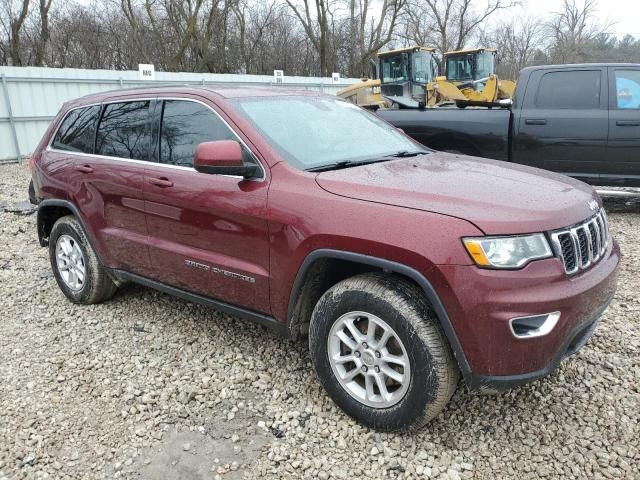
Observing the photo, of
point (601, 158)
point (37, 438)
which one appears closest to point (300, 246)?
point (37, 438)

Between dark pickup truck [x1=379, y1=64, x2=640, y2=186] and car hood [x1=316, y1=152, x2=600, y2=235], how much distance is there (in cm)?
383

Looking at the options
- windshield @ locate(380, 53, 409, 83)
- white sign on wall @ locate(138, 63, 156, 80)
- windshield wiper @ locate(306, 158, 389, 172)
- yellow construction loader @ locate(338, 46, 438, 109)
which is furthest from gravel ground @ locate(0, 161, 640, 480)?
windshield @ locate(380, 53, 409, 83)

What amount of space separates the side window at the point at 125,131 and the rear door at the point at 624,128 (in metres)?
5.38

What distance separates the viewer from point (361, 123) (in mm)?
3635

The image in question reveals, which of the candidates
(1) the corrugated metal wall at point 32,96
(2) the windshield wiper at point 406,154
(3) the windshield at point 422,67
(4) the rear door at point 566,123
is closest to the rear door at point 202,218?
(2) the windshield wiper at point 406,154

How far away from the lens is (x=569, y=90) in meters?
6.57

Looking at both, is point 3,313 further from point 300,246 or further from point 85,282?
point 300,246

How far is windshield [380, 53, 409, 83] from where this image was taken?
18.2 metres

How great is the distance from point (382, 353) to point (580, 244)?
1.04 metres

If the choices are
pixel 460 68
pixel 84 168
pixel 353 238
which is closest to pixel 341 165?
pixel 353 238

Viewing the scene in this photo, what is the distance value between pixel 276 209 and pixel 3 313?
115 inches

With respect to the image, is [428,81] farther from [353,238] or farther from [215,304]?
[353,238]

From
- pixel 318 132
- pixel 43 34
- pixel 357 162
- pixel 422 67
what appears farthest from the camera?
pixel 43 34

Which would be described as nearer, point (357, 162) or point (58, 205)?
point (357, 162)
